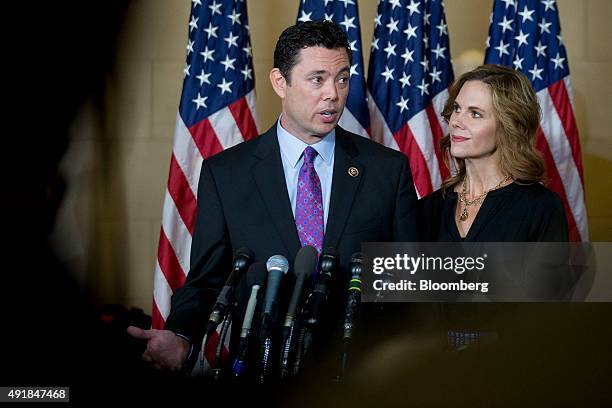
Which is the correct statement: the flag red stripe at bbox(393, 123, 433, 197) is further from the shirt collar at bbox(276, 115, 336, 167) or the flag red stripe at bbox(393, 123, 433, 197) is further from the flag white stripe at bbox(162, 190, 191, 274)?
the shirt collar at bbox(276, 115, 336, 167)

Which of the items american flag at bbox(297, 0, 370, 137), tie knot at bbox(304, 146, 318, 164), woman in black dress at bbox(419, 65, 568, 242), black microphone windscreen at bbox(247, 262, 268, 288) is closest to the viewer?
black microphone windscreen at bbox(247, 262, 268, 288)

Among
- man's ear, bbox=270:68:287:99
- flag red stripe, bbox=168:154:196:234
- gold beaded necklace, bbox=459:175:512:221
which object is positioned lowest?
gold beaded necklace, bbox=459:175:512:221

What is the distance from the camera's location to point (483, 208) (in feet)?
8.21

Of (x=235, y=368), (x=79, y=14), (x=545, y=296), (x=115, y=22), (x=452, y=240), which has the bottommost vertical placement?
(x=235, y=368)

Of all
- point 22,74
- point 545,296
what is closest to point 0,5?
point 22,74

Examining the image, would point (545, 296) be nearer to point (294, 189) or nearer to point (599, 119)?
point (294, 189)

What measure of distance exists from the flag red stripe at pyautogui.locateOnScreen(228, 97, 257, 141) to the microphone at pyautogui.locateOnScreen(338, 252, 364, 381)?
1.88m

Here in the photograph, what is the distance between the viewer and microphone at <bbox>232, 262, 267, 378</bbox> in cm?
143

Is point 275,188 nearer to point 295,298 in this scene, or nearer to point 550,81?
point 295,298

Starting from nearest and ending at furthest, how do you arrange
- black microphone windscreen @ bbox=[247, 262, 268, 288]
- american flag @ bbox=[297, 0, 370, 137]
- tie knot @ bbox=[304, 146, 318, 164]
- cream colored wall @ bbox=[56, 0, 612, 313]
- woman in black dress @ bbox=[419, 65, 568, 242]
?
1. black microphone windscreen @ bbox=[247, 262, 268, 288]
2. tie knot @ bbox=[304, 146, 318, 164]
3. woman in black dress @ bbox=[419, 65, 568, 242]
4. american flag @ bbox=[297, 0, 370, 137]
5. cream colored wall @ bbox=[56, 0, 612, 313]

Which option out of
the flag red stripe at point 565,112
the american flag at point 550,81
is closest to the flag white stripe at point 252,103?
the american flag at point 550,81

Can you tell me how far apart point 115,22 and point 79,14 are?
75 centimetres

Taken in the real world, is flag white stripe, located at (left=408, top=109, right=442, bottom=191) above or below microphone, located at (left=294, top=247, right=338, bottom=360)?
above

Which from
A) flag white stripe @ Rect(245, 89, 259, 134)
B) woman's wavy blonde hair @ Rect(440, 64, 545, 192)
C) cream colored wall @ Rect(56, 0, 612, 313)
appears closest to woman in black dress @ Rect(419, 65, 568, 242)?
woman's wavy blonde hair @ Rect(440, 64, 545, 192)
